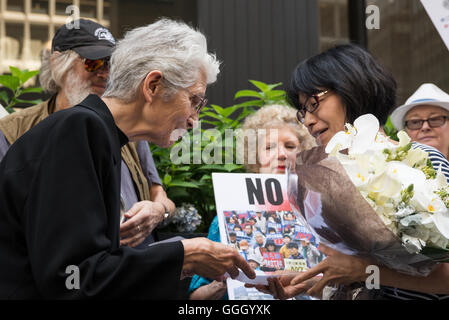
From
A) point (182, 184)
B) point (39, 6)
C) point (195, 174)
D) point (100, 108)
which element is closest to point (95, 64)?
point (182, 184)

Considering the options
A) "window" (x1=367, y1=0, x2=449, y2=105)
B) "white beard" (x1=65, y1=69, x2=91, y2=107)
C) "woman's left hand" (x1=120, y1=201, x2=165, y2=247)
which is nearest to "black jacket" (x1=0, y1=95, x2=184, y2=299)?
"woman's left hand" (x1=120, y1=201, x2=165, y2=247)

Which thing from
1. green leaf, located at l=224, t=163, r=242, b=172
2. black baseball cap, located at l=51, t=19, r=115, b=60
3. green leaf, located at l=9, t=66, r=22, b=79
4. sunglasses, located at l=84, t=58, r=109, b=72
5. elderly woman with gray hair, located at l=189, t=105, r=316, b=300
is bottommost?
green leaf, located at l=224, t=163, r=242, b=172

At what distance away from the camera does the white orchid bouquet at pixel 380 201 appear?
1591mm

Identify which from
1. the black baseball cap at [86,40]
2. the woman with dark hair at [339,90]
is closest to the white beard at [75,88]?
the black baseball cap at [86,40]

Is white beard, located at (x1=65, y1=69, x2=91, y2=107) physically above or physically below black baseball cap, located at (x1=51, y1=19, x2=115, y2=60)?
below

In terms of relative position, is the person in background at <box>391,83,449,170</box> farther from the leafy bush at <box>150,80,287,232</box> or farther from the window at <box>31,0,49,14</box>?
the window at <box>31,0,49,14</box>

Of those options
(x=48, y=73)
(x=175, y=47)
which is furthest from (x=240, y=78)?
(x=175, y=47)

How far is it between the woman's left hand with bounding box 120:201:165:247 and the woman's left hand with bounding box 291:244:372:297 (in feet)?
2.93

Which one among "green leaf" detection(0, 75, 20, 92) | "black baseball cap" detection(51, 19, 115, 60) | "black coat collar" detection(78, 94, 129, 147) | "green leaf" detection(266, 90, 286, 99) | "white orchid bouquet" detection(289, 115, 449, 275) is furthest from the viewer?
"green leaf" detection(266, 90, 286, 99)

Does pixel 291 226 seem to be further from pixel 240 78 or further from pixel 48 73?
pixel 240 78

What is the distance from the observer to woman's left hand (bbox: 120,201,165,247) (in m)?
2.41

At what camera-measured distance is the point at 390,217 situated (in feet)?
5.32

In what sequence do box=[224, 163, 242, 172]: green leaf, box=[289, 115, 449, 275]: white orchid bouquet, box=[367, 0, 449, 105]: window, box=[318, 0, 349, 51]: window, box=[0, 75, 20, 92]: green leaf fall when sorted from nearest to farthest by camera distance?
1. box=[289, 115, 449, 275]: white orchid bouquet
2. box=[224, 163, 242, 172]: green leaf
3. box=[0, 75, 20, 92]: green leaf
4. box=[318, 0, 349, 51]: window
5. box=[367, 0, 449, 105]: window

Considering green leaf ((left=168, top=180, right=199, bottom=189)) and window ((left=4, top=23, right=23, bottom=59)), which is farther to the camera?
window ((left=4, top=23, right=23, bottom=59))
